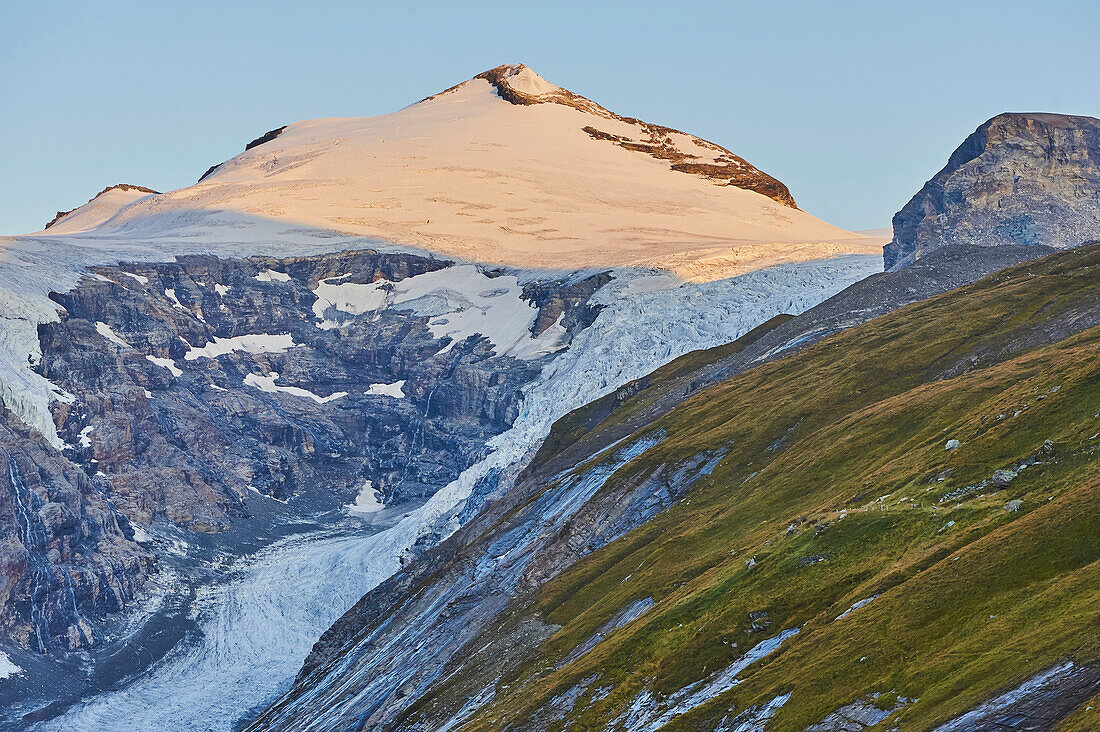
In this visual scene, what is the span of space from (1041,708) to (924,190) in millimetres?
161586

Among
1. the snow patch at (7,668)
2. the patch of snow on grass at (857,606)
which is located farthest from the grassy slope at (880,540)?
the snow patch at (7,668)

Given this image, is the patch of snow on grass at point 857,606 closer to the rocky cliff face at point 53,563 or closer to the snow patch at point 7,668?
the snow patch at point 7,668

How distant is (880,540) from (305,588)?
136 metres

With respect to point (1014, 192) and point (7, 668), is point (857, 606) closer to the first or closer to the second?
point (1014, 192)

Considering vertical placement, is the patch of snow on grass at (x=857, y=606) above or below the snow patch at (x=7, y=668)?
above

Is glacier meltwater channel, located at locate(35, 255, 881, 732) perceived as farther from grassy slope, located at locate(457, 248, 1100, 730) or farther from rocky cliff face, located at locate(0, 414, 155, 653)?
grassy slope, located at locate(457, 248, 1100, 730)

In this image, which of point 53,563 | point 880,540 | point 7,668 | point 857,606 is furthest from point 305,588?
point 857,606

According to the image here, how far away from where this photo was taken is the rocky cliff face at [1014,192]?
17550 cm

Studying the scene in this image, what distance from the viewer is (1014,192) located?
179875mm

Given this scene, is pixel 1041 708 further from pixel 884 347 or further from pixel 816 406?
pixel 884 347

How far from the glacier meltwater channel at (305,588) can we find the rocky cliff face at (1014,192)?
66.5 feet

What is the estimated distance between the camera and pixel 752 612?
186 ft

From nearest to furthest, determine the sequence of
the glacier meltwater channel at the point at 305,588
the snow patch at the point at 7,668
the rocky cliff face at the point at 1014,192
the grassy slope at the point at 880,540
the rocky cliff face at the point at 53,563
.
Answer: the grassy slope at the point at 880,540, the glacier meltwater channel at the point at 305,588, the snow patch at the point at 7,668, the rocky cliff face at the point at 1014,192, the rocky cliff face at the point at 53,563

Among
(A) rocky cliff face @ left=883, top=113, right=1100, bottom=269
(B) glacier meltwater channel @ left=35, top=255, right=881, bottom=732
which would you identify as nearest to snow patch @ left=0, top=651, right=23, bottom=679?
(B) glacier meltwater channel @ left=35, top=255, right=881, bottom=732
